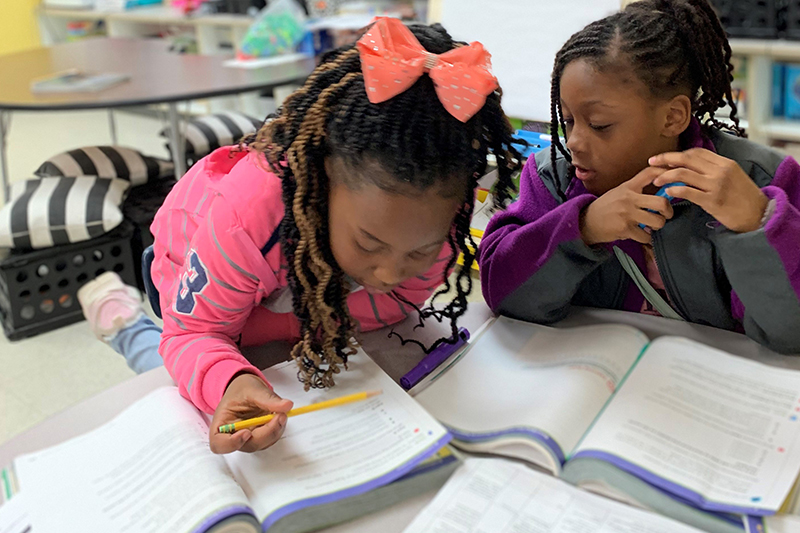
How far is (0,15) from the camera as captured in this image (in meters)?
4.78

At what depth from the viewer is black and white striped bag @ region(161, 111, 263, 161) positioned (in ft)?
8.32

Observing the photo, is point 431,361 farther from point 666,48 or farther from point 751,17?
point 751,17

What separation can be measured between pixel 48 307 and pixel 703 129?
1.86m

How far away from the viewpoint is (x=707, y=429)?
66cm

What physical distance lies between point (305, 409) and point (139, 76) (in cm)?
194

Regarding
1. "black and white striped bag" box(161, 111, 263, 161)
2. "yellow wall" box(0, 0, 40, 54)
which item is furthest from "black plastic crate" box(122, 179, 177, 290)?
"yellow wall" box(0, 0, 40, 54)

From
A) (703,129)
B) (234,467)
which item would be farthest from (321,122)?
(703,129)

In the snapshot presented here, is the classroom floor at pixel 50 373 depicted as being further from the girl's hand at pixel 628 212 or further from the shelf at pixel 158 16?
the shelf at pixel 158 16

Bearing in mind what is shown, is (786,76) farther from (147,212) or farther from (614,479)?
(614,479)

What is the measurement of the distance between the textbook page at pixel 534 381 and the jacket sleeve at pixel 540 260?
37 mm

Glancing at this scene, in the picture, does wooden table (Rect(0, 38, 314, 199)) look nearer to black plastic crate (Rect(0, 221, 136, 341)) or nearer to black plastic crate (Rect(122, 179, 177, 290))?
black plastic crate (Rect(122, 179, 177, 290))

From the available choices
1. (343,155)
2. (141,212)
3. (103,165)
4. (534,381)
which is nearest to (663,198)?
(534,381)

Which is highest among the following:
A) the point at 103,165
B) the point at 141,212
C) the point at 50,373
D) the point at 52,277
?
the point at 103,165

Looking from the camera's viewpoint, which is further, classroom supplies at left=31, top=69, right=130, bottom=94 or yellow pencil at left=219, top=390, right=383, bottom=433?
classroom supplies at left=31, top=69, right=130, bottom=94
